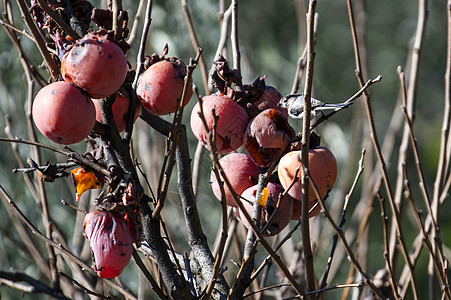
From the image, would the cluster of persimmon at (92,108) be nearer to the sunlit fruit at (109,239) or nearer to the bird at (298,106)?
the sunlit fruit at (109,239)

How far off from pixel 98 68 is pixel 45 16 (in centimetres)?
15

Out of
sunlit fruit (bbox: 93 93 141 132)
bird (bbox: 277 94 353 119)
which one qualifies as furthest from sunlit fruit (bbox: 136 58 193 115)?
bird (bbox: 277 94 353 119)

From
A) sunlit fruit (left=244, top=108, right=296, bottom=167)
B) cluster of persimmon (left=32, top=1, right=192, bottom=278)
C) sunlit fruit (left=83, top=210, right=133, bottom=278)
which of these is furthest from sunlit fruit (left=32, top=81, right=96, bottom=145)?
sunlit fruit (left=244, top=108, right=296, bottom=167)

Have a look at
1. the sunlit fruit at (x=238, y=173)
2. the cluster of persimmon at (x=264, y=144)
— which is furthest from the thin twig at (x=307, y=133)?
the sunlit fruit at (x=238, y=173)

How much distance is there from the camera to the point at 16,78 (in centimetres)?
231

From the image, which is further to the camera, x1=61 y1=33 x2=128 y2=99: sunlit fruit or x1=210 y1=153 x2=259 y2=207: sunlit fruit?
x1=210 y1=153 x2=259 y2=207: sunlit fruit

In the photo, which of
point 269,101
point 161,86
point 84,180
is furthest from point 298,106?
point 84,180

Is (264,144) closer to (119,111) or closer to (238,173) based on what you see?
(238,173)

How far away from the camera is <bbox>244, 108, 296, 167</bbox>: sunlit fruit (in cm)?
70

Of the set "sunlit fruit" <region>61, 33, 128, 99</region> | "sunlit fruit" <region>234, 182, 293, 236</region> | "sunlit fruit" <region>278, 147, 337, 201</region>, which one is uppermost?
"sunlit fruit" <region>61, 33, 128, 99</region>

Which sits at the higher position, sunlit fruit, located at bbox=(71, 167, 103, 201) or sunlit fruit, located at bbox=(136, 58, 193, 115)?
sunlit fruit, located at bbox=(136, 58, 193, 115)

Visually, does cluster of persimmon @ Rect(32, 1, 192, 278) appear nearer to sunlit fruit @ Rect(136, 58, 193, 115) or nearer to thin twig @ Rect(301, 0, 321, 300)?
sunlit fruit @ Rect(136, 58, 193, 115)

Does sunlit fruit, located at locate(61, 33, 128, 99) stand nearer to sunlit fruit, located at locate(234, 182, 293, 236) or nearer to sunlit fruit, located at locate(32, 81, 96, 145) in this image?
sunlit fruit, located at locate(32, 81, 96, 145)

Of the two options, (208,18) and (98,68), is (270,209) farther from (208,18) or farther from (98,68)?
(208,18)
